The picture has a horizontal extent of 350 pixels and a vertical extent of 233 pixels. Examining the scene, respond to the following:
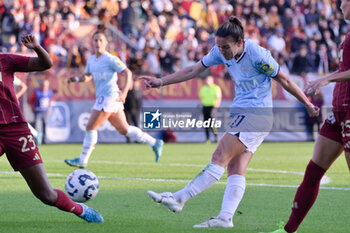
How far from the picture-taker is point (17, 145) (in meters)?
6.84

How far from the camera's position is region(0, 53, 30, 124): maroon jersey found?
6.82 meters

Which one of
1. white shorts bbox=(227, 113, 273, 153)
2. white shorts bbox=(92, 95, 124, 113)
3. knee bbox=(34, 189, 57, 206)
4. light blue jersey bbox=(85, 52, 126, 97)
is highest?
white shorts bbox=(227, 113, 273, 153)

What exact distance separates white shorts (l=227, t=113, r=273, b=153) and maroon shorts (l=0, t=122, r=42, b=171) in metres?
2.04

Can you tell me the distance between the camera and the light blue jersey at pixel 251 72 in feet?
23.9

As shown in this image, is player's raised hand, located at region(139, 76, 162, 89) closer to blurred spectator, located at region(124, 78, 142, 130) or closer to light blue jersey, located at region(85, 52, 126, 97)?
light blue jersey, located at region(85, 52, 126, 97)

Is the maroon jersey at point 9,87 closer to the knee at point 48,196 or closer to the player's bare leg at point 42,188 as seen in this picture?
the player's bare leg at point 42,188

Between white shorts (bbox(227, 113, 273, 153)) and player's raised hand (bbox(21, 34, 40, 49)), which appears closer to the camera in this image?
player's raised hand (bbox(21, 34, 40, 49))

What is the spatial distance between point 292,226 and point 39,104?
694 inches

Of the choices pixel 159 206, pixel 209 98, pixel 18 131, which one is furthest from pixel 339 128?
pixel 209 98

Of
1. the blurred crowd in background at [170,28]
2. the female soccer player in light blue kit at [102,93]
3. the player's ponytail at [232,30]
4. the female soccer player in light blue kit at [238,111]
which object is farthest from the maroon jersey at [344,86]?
the blurred crowd in background at [170,28]

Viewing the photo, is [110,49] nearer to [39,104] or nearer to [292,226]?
[39,104]

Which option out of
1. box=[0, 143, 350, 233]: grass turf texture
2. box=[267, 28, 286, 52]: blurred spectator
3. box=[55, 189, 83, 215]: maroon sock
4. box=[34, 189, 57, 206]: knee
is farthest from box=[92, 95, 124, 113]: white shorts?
box=[267, 28, 286, 52]: blurred spectator

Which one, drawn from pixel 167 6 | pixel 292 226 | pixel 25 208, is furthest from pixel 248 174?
pixel 167 6

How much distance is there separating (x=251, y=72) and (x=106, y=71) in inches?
285
